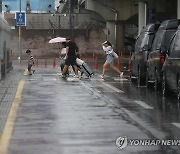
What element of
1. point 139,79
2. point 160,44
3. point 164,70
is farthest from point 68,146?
point 139,79

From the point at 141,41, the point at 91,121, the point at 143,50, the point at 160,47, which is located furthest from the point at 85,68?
the point at 91,121

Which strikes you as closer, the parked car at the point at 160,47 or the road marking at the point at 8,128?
the road marking at the point at 8,128

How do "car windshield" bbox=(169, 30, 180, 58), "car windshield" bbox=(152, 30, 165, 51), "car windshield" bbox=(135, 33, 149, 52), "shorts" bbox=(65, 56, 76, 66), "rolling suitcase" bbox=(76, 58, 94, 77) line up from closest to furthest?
"car windshield" bbox=(169, 30, 180, 58) → "car windshield" bbox=(152, 30, 165, 51) → "car windshield" bbox=(135, 33, 149, 52) → "shorts" bbox=(65, 56, 76, 66) → "rolling suitcase" bbox=(76, 58, 94, 77)

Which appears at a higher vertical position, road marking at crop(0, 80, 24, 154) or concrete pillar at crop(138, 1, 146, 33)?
concrete pillar at crop(138, 1, 146, 33)

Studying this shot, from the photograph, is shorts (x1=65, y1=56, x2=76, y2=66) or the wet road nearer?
the wet road

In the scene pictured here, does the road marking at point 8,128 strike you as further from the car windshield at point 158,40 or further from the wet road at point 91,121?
the car windshield at point 158,40

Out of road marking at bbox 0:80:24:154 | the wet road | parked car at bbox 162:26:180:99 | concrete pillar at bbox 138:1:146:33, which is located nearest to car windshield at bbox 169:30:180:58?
parked car at bbox 162:26:180:99

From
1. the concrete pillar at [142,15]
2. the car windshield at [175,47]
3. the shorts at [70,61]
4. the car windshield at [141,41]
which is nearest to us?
the car windshield at [175,47]

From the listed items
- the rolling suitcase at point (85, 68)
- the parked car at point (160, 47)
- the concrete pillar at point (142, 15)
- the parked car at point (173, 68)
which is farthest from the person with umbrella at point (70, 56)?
the concrete pillar at point (142, 15)

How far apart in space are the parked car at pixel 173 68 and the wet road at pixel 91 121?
390mm

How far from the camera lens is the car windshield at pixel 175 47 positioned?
15688 mm

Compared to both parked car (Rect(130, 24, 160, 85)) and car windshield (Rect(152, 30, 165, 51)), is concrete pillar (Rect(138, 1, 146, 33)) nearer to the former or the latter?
parked car (Rect(130, 24, 160, 85))

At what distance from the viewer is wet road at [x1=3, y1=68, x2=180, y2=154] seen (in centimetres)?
864

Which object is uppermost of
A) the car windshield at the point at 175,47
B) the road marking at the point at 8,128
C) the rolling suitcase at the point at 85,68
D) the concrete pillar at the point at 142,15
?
the concrete pillar at the point at 142,15
